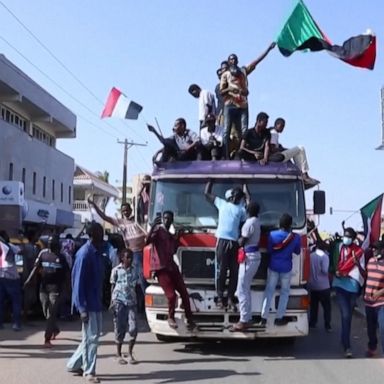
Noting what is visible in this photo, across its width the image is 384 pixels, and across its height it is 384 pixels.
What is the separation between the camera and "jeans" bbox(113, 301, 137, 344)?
9.50 metres

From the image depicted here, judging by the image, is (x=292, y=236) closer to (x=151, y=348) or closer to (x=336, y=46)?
(x=151, y=348)

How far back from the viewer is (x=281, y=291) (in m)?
9.91

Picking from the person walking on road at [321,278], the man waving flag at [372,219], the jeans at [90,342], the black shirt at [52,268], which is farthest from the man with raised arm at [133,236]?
the man waving flag at [372,219]

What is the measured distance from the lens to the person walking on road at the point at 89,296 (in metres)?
8.37

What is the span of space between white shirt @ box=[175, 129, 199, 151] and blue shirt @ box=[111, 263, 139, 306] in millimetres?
2590

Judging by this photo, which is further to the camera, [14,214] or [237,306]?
[14,214]

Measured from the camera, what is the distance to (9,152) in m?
30.0

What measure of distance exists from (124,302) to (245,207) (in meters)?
2.16

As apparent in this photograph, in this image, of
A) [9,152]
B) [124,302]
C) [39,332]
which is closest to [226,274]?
[124,302]

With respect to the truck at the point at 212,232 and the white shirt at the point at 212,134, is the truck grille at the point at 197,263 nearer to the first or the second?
the truck at the point at 212,232

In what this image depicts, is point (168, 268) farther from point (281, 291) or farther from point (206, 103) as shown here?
point (206, 103)

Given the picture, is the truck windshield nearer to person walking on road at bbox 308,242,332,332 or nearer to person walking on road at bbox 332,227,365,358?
person walking on road at bbox 332,227,365,358

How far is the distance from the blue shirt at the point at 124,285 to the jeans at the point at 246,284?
1447 millimetres

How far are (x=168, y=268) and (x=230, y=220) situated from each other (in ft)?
3.52
